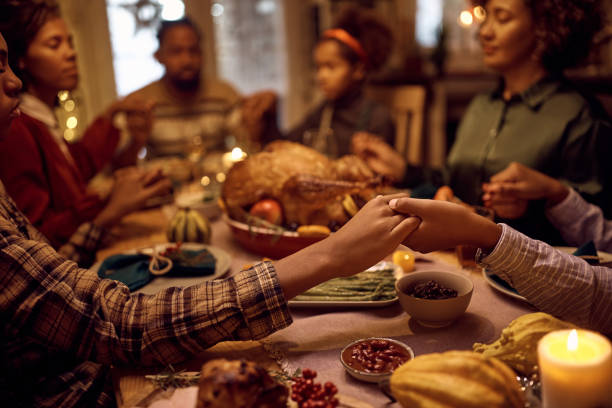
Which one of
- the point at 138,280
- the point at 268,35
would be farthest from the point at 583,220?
the point at 268,35

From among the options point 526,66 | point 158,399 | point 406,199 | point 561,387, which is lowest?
point 158,399

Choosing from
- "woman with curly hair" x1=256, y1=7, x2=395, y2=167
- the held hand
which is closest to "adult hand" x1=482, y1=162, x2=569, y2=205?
the held hand

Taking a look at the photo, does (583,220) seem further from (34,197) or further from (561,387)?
(34,197)

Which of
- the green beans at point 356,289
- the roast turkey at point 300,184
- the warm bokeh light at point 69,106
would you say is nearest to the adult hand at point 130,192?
the roast turkey at point 300,184

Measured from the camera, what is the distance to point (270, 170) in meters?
1.52

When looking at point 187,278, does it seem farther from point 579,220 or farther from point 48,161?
point 579,220

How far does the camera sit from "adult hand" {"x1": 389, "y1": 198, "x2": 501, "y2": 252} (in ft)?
3.14

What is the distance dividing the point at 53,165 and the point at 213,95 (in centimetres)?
184

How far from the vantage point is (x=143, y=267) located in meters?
1.33

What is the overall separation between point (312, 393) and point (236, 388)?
16cm

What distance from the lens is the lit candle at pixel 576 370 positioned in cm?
61

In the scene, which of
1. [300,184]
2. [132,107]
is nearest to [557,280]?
[300,184]

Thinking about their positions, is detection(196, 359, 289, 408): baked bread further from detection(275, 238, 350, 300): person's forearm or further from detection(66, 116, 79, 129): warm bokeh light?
detection(66, 116, 79, 129): warm bokeh light

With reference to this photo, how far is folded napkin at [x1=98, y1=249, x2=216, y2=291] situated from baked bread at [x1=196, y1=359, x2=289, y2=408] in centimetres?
63
